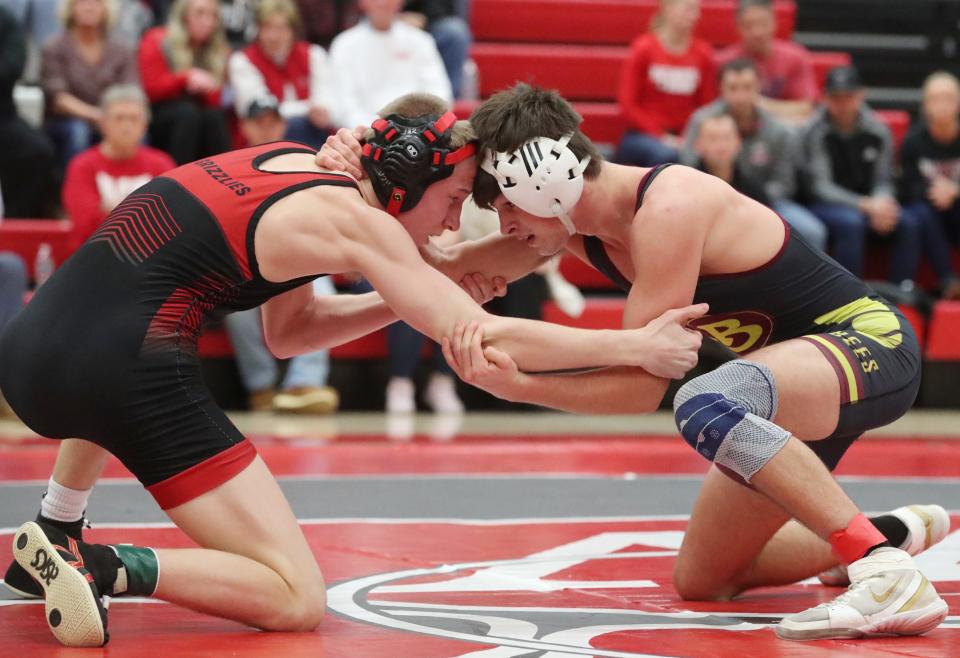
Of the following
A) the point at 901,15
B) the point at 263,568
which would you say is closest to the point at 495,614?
the point at 263,568

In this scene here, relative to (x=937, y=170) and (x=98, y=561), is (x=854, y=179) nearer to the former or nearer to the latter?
(x=937, y=170)

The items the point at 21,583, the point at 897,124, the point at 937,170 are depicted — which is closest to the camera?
the point at 21,583

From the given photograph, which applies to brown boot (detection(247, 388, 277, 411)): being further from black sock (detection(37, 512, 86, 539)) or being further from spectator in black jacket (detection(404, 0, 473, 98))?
black sock (detection(37, 512, 86, 539))

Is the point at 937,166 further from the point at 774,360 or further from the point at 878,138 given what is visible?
the point at 774,360

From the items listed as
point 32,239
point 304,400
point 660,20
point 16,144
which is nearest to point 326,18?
point 660,20

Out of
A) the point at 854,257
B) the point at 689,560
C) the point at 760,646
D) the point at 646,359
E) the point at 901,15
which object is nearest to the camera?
the point at 760,646

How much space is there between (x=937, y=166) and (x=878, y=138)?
1.47 ft

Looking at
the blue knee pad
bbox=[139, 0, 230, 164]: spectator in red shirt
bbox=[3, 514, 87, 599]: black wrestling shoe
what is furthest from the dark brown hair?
bbox=[139, 0, 230, 164]: spectator in red shirt

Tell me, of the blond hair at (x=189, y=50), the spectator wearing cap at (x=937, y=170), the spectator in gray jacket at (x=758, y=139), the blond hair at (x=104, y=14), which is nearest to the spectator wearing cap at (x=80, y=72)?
the blond hair at (x=104, y=14)

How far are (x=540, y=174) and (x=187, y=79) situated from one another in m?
5.39

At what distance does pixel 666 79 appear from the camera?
9328mm

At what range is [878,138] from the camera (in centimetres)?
924

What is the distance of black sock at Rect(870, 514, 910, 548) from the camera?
3822 millimetres

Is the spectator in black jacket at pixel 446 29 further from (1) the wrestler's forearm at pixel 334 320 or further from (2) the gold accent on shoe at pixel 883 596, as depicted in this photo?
(2) the gold accent on shoe at pixel 883 596
